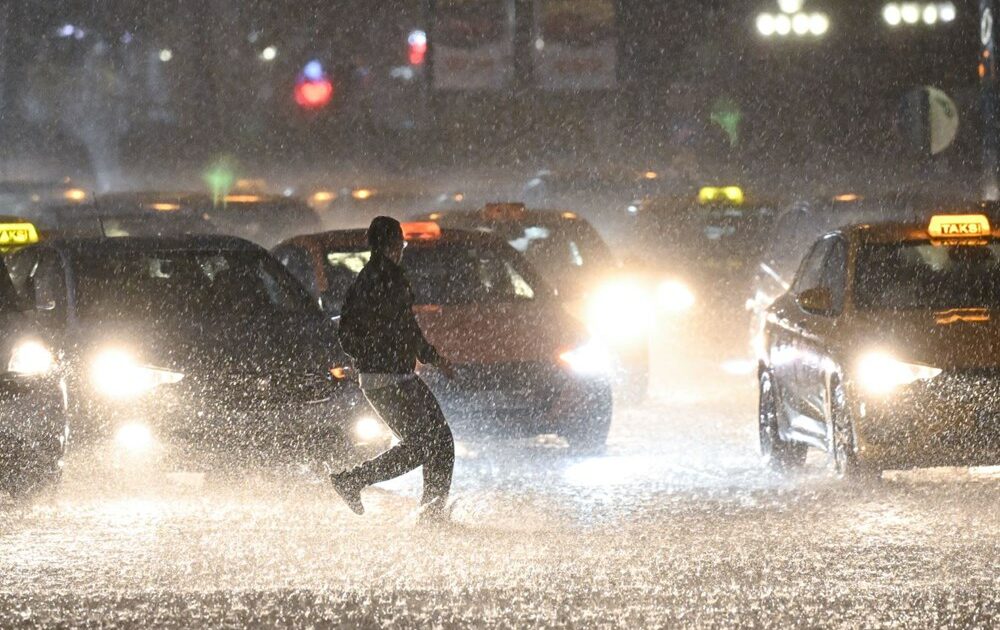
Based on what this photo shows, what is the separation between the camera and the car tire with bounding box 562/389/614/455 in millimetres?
13289

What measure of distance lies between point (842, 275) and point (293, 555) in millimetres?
4334

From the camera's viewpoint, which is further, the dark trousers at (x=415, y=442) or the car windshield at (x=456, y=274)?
the car windshield at (x=456, y=274)

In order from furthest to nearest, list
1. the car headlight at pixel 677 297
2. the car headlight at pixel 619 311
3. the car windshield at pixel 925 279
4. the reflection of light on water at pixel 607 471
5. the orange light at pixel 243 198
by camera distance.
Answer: the orange light at pixel 243 198, the car headlight at pixel 677 297, the car headlight at pixel 619 311, the reflection of light on water at pixel 607 471, the car windshield at pixel 925 279

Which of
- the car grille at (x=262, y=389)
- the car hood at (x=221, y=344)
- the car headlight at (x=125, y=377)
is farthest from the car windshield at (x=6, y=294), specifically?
the car grille at (x=262, y=389)

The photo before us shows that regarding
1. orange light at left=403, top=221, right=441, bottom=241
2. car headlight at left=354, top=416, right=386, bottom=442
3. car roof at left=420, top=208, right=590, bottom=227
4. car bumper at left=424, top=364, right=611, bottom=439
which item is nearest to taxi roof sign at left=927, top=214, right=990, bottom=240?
car bumper at left=424, top=364, right=611, bottom=439

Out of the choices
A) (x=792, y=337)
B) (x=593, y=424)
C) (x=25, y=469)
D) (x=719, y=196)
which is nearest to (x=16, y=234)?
(x=25, y=469)

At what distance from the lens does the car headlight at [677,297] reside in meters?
21.3

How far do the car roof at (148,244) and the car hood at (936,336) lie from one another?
377 cm

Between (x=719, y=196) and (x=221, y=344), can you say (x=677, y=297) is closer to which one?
(x=719, y=196)

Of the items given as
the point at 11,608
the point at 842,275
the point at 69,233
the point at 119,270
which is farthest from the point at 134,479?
the point at 69,233

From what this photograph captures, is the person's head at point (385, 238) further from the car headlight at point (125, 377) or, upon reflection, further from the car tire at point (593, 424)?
the car tire at point (593, 424)

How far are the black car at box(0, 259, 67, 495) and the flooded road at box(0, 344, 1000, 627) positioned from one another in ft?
0.66

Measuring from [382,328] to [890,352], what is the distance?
2.75m

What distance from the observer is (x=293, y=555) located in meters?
9.19
